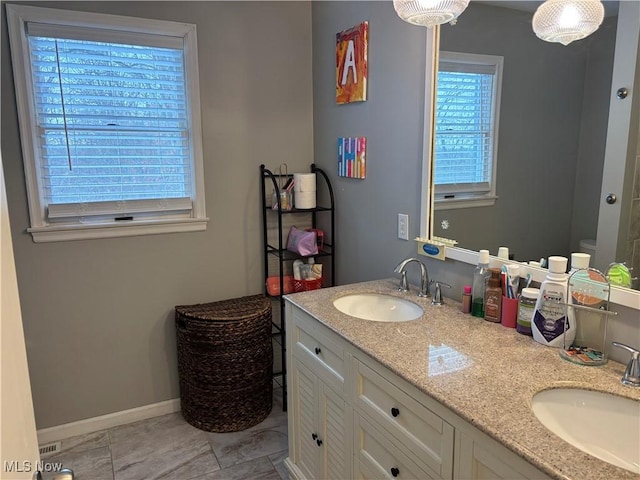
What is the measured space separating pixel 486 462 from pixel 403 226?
4.18 feet

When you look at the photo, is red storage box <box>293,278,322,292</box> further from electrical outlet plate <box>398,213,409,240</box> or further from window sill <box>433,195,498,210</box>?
window sill <box>433,195,498,210</box>

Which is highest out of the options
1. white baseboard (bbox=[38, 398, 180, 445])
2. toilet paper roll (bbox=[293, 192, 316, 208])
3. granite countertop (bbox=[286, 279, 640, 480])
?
toilet paper roll (bbox=[293, 192, 316, 208])

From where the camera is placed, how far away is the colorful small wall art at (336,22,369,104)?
233cm

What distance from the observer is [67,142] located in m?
2.37

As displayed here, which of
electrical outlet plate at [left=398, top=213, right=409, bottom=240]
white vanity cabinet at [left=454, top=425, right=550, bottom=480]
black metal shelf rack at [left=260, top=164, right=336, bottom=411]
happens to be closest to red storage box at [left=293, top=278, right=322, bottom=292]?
black metal shelf rack at [left=260, top=164, right=336, bottom=411]

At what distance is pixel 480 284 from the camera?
5.79 ft

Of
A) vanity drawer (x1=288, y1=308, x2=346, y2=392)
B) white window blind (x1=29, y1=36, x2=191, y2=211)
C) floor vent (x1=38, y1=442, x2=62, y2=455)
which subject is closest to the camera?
vanity drawer (x1=288, y1=308, x2=346, y2=392)

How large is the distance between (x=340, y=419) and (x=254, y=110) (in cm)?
181

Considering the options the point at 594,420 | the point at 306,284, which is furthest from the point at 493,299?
the point at 306,284

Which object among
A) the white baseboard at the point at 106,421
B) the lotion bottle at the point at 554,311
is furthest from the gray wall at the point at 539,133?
the white baseboard at the point at 106,421

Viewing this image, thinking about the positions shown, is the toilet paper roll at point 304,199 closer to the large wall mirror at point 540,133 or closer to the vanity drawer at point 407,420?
the large wall mirror at point 540,133

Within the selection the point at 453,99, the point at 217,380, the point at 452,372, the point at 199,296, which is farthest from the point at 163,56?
the point at 452,372

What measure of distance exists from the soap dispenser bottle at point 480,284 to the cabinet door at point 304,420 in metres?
0.66

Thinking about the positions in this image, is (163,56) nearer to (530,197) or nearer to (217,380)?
(217,380)
